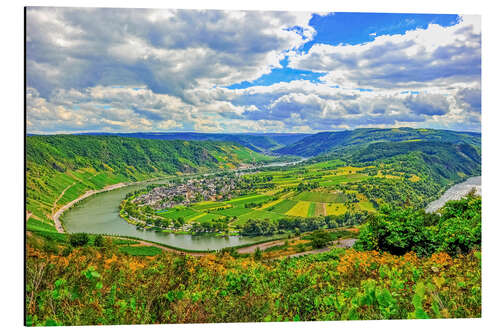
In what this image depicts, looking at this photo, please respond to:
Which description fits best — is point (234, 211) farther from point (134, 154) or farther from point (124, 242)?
point (134, 154)

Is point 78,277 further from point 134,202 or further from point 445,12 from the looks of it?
point 134,202

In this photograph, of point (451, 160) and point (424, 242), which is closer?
point (424, 242)

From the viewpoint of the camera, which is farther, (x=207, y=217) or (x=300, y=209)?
(x=300, y=209)

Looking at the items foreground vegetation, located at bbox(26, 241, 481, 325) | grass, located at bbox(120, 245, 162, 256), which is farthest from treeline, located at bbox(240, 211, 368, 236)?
foreground vegetation, located at bbox(26, 241, 481, 325)

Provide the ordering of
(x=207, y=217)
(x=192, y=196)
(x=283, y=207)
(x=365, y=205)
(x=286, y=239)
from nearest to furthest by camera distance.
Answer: (x=286, y=239) → (x=207, y=217) → (x=365, y=205) → (x=283, y=207) → (x=192, y=196)

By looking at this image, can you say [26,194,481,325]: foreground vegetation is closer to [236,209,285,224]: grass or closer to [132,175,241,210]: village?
[236,209,285,224]: grass

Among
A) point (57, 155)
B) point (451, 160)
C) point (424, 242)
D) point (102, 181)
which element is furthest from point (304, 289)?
point (57, 155)

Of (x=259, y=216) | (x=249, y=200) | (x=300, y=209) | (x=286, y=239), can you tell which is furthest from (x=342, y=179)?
(x=249, y=200)

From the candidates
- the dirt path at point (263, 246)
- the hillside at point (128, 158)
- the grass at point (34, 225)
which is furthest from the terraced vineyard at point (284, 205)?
the hillside at point (128, 158)
